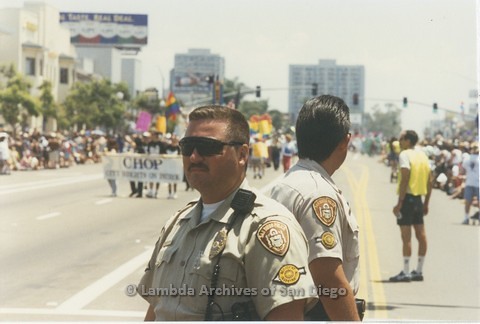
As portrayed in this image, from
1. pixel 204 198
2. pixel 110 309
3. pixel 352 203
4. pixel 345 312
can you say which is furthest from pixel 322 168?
pixel 352 203

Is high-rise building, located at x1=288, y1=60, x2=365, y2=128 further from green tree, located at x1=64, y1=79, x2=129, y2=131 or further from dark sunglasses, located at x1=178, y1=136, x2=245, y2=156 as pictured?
dark sunglasses, located at x1=178, y1=136, x2=245, y2=156

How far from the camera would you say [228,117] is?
3703 mm

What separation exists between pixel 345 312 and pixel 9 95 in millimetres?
60063

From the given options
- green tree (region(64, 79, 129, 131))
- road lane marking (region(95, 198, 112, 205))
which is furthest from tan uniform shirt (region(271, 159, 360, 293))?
green tree (region(64, 79, 129, 131))

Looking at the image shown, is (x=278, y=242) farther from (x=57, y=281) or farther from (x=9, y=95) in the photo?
(x=9, y=95)

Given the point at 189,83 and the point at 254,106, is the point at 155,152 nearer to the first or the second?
the point at 254,106

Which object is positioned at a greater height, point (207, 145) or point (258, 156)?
point (207, 145)

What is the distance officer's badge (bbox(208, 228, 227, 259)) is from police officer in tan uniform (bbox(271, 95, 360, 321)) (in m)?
0.72

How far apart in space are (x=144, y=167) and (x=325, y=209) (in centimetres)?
2366

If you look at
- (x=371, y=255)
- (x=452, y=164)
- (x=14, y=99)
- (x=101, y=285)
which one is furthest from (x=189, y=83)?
(x=101, y=285)

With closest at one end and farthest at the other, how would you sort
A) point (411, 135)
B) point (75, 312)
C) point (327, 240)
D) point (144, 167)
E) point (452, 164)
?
Result: point (327, 240)
point (75, 312)
point (411, 135)
point (144, 167)
point (452, 164)

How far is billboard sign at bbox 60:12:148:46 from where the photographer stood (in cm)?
11331

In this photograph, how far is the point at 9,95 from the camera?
62.3 m

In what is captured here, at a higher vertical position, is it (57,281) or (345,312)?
(345,312)
